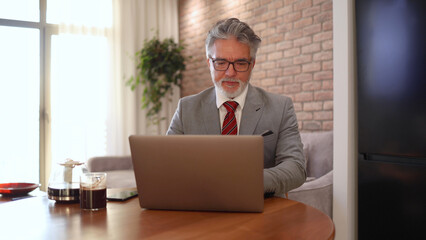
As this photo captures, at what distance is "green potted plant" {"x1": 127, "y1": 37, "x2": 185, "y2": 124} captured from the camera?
5.09 meters

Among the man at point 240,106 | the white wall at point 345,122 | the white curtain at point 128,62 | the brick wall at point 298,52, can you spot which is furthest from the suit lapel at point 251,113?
the white curtain at point 128,62

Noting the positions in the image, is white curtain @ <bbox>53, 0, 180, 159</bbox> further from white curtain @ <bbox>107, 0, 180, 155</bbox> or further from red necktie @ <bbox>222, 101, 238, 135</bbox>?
red necktie @ <bbox>222, 101, 238, 135</bbox>

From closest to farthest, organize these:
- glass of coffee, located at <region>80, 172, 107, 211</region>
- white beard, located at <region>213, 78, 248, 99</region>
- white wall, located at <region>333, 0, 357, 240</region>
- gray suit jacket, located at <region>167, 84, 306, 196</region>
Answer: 1. glass of coffee, located at <region>80, 172, 107, 211</region>
2. gray suit jacket, located at <region>167, 84, 306, 196</region>
3. white beard, located at <region>213, 78, 248, 99</region>
4. white wall, located at <region>333, 0, 357, 240</region>

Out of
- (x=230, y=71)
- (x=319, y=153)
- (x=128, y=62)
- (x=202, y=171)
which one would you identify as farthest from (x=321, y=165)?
(x=128, y=62)

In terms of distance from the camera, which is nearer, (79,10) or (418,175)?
(418,175)

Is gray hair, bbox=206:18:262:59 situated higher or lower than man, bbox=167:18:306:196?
higher

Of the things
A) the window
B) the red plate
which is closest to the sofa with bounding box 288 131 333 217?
the red plate

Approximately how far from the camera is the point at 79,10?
504 cm

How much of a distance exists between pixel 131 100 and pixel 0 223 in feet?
14.0

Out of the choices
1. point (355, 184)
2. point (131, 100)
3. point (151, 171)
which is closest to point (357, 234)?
point (355, 184)

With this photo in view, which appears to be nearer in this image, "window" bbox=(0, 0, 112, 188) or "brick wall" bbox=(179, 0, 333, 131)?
"brick wall" bbox=(179, 0, 333, 131)

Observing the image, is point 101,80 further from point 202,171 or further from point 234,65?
point 202,171

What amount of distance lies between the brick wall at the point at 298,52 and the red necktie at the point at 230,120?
5.85ft

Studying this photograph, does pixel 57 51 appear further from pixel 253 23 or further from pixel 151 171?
pixel 151 171
